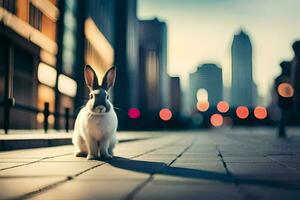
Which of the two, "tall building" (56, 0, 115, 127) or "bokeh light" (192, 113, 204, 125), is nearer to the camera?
"tall building" (56, 0, 115, 127)

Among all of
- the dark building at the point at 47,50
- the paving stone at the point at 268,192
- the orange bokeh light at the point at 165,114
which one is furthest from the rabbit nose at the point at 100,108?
the orange bokeh light at the point at 165,114

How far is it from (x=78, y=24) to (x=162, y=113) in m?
47.1

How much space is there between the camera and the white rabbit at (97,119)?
25.3ft

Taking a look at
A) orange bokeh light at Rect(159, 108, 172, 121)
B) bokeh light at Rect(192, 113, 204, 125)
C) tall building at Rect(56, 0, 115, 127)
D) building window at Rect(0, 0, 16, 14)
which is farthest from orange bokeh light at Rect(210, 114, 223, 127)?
building window at Rect(0, 0, 16, 14)

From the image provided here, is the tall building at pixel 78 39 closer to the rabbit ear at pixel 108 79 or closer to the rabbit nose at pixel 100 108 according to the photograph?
the rabbit ear at pixel 108 79

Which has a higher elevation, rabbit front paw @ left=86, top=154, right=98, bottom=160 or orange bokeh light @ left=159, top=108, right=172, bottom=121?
orange bokeh light @ left=159, top=108, right=172, bottom=121

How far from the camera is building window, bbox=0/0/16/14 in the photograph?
34125 millimetres

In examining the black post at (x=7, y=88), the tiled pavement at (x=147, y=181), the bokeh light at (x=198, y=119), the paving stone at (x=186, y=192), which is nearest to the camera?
the paving stone at (x=186, y=192)

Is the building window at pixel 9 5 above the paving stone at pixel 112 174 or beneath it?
above

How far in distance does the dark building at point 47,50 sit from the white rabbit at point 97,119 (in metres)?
21.8

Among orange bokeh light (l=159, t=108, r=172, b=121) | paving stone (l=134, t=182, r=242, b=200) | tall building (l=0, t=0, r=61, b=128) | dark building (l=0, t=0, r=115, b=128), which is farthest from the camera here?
orange bokeh light (l=159, t=108, r=172, b=121)

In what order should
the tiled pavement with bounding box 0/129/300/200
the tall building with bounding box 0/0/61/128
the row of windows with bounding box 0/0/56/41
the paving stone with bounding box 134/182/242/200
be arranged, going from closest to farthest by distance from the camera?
the paving stone with bounding box 134/182/242/200, the tiled pavement with bounding box 0/129/300/200, the row of windows with bounding box 0/0/56/41, the tall building with bounding box 0/0/61/128

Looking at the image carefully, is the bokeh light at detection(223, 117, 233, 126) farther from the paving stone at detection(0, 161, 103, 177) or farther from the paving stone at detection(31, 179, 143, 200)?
the paving stone at detection(31, 179, 143, 200)

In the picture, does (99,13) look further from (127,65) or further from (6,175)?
(6,175)
